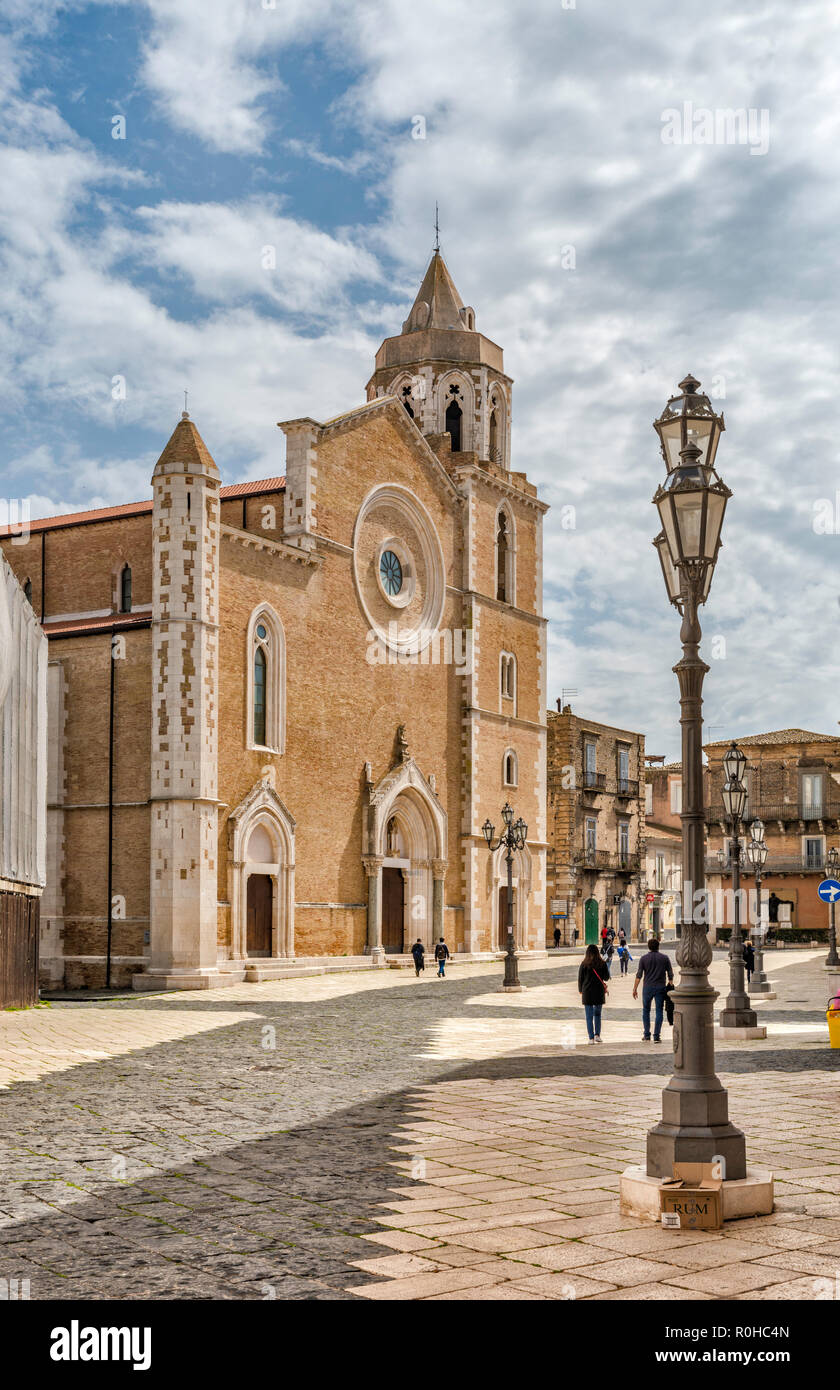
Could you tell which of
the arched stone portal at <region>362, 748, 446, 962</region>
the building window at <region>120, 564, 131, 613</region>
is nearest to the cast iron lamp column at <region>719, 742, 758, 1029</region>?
the arched stone portal at <region>362, 748, 446, 962</region>

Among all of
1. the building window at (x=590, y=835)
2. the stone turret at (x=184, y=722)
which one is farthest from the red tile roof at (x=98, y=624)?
the building window at (x=590, y=835)

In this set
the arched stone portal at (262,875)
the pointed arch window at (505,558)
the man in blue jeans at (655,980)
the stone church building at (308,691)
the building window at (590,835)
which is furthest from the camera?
the building window at (590,835)

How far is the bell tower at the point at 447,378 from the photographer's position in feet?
158

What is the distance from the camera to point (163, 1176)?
877 centimetres

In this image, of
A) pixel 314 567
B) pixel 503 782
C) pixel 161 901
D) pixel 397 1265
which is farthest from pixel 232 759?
pixel 397 1265

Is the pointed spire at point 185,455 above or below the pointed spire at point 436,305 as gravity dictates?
below

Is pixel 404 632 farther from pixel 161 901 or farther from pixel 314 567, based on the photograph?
pixel 161 901

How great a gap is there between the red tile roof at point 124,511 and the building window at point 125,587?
4.64 feet

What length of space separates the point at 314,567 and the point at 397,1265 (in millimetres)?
31670

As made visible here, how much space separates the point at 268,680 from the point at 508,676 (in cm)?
1393

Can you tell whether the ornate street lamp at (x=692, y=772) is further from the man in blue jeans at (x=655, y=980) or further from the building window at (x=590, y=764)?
the building window at (x=590, y=764)

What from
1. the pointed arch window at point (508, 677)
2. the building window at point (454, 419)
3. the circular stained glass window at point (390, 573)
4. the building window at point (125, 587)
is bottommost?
the pointed arch window at point (508, 677)

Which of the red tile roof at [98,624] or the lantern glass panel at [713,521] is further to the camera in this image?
the red tile roof at [98,624]
